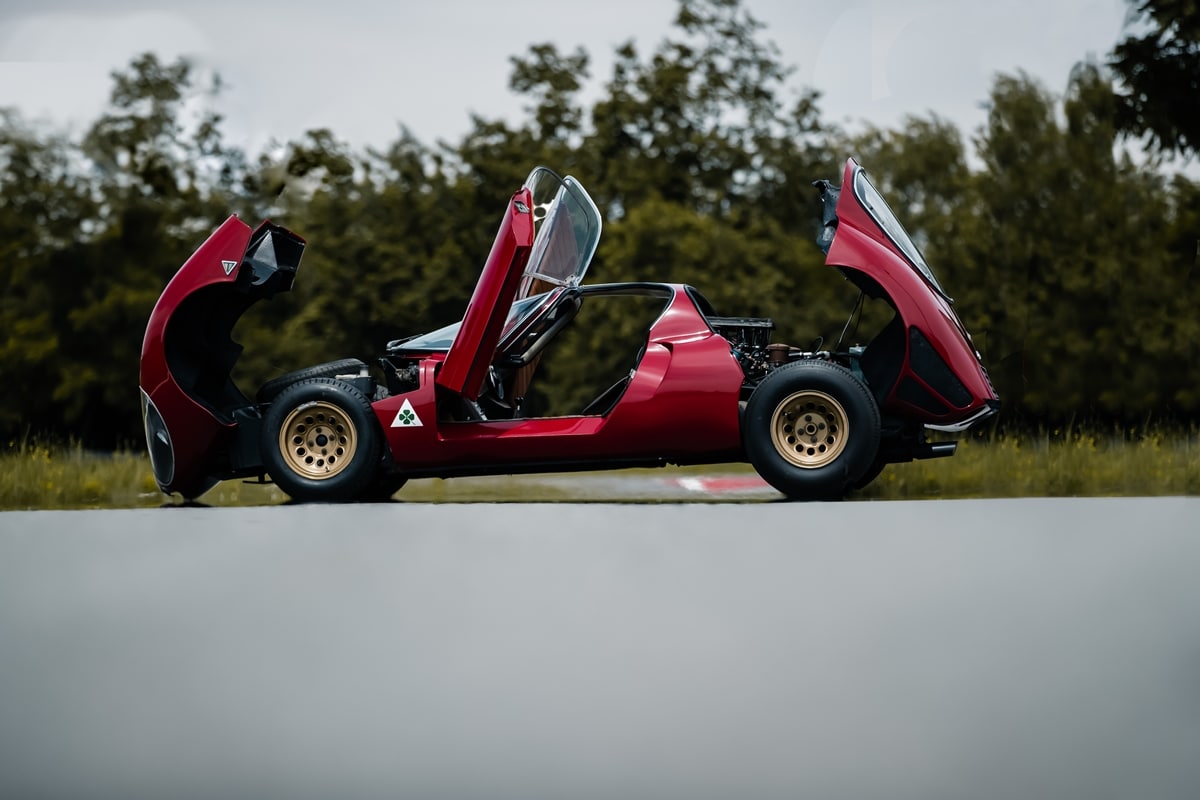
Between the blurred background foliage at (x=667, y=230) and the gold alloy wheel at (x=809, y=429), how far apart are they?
19.4 ft

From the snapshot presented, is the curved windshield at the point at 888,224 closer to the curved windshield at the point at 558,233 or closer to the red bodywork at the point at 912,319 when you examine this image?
the red bodywork at the point at 912,319

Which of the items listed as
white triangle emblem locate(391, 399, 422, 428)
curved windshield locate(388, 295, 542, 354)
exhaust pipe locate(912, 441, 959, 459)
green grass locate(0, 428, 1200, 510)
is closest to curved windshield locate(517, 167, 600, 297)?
curved windshield locate(388, 295, 542, 354)

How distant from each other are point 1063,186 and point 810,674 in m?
8.99

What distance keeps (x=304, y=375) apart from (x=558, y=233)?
1440 mm

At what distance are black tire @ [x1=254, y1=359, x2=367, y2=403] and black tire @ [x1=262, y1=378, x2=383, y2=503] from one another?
0.09 meters

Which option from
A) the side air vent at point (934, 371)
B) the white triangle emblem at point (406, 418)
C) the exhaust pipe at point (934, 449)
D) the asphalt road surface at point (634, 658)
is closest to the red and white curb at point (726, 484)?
the exhaust pipe at point (934, 449)

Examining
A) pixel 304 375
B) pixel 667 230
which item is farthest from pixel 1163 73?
pixel 304 375

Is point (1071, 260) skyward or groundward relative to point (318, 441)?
skyward

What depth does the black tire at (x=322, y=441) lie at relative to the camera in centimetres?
612

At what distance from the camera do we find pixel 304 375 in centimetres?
629

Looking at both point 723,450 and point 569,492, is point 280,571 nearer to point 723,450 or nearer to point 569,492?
point 723,450

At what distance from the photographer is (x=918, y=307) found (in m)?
5.95

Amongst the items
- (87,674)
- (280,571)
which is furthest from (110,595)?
(280,571)

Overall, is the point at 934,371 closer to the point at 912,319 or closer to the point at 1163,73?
the point at 912,319
